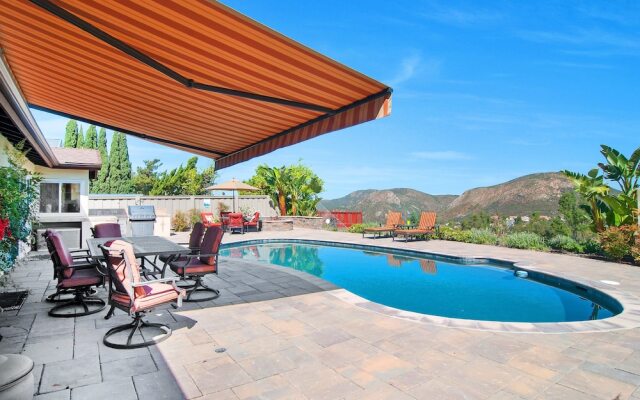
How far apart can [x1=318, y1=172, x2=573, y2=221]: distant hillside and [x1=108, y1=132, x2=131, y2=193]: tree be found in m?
22.4

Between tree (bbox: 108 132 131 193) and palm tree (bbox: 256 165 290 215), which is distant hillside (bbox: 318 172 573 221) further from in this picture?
tree (bbox: 108 132 131 193)

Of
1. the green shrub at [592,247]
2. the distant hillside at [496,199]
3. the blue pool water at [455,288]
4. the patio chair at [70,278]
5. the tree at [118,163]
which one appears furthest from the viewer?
the distant hillside at [496,199]

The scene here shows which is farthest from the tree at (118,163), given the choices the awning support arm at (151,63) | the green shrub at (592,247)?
the green shrub at (592,247)

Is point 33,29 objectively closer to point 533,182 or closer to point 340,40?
point 340,40

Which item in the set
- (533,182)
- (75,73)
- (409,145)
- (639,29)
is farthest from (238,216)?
(533,182)

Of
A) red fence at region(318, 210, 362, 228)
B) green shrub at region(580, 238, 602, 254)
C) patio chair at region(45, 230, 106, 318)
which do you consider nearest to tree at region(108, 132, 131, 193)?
red fence at region(318, 210, 362, 228)

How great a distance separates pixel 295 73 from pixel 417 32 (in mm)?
16493

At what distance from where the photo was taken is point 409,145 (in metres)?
40.3

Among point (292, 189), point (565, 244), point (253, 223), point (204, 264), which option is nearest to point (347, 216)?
point (292, 189)

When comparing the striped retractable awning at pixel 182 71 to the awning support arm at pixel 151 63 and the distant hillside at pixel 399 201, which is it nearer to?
the awning support arm at pixel 151 63

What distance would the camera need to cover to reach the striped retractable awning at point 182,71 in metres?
3.34

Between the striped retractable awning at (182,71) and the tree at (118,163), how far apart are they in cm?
3633

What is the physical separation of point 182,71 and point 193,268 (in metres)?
3.34

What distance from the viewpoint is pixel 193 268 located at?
20.6 feet
